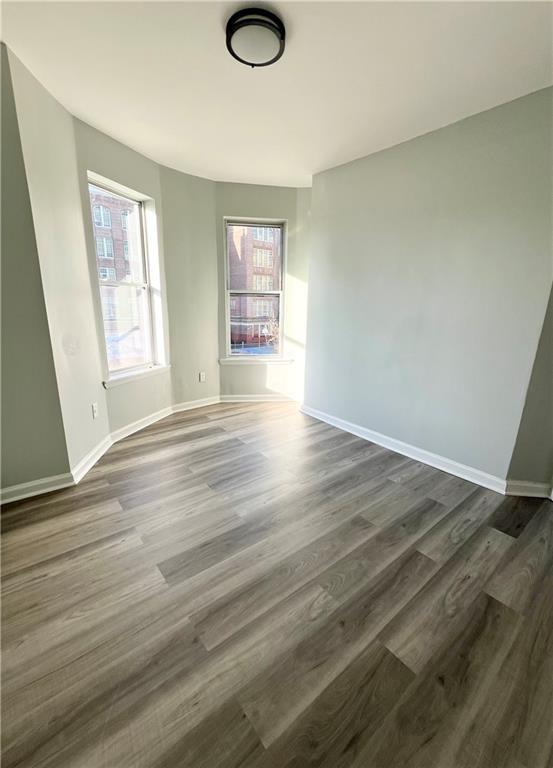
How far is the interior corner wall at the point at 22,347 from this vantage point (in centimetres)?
189

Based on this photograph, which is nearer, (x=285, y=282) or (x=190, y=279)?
(x=190, y=279)

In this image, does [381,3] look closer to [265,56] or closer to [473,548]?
[265,56]

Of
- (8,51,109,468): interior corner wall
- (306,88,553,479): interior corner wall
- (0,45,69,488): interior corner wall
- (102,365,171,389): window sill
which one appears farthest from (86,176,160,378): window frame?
(306,88,553,479): interior corner wall

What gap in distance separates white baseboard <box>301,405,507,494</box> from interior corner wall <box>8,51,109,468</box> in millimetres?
2409

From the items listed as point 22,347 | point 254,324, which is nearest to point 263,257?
point 254,324

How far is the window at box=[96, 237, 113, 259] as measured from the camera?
2.93 m

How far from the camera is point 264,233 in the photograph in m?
4.11

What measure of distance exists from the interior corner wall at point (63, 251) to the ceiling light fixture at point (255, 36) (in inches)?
50.6

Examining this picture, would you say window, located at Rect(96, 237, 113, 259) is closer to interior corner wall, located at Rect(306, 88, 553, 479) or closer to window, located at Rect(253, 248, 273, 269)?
window, located at Rect(253, 248, 273, 269)

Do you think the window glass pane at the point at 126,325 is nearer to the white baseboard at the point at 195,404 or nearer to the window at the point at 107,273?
the window at the point at 107,273

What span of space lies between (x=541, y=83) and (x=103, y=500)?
3811 mm

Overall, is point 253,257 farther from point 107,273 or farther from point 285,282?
point 107,273

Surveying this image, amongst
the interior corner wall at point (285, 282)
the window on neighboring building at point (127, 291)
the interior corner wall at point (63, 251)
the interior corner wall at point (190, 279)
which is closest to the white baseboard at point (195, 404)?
the interior corner wall at point (190, 279)

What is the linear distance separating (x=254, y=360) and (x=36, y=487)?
2.69 meters
